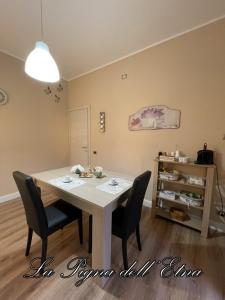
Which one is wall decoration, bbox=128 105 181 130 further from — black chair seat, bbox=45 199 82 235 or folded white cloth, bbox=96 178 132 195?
black chair seat, bbox=45 199 82 235

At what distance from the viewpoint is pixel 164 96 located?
234 centimetres

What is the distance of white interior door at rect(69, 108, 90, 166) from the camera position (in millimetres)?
3523

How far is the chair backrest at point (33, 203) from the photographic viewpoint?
46.7 inches

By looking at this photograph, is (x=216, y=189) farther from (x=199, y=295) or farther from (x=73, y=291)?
(x=73, y=291)

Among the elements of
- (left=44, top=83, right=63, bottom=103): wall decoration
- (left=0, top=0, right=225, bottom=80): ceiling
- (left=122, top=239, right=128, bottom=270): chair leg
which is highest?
(left=0, top=0, right=225, bottom=80): ceiling

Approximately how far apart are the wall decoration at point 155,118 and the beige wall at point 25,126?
6.62 ft

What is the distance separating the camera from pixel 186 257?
1580mm

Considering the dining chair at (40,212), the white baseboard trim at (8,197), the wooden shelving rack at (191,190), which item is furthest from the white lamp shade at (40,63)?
the white baseboard trim at (8,197)

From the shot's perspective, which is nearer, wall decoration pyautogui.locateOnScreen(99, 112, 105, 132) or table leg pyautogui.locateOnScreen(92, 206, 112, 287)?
table leg pyautogui.locateOnScreen(92, 206, 112, 287)

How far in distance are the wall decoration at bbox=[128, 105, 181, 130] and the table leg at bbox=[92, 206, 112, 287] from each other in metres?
1.71

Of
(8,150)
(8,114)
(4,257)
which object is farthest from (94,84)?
(4,257)

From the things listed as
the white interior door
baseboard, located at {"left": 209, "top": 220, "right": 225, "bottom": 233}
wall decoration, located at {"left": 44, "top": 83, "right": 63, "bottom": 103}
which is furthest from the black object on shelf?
wall decoration, located at {"left": 44, "top": 83, "right": 63, "bottom": 103}

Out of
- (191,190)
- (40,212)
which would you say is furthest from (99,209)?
(191,190)

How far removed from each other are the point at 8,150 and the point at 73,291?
2.60 metres
